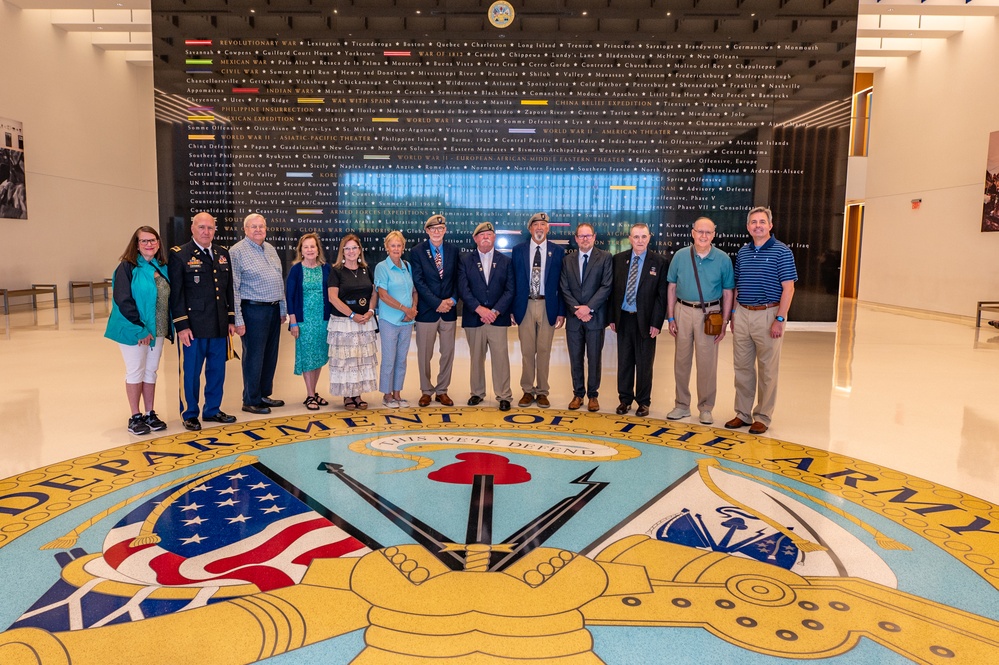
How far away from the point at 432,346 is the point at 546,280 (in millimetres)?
1032

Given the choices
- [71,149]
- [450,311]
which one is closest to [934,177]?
[450,311]

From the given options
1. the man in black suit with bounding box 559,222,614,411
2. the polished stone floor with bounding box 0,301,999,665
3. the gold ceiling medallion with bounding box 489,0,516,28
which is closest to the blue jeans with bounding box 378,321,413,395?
the polished stone floor with bounding box 0,301,999,665

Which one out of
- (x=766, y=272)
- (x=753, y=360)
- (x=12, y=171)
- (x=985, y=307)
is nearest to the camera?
(x=766, y=272)

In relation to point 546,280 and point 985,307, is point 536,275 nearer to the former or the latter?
point 546,280

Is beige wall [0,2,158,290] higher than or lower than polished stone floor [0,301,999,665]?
higher

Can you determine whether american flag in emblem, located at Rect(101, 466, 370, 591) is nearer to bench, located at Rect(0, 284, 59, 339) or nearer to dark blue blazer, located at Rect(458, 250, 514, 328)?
dark blue blazer, located at Rect(458, 250, 514, 328)

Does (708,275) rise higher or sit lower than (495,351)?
higher

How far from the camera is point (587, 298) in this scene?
5.08 meters

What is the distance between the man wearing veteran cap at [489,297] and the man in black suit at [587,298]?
0.47 meters

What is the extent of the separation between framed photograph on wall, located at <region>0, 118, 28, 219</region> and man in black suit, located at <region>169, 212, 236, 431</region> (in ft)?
32.5

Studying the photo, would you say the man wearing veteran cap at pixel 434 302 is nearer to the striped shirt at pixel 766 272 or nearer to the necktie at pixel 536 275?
the necktie at pixel 536 275

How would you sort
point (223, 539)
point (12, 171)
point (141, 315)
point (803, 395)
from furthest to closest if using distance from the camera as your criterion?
point (12, 171) → point (803, 395) → point (141, 315) → point (223, 539)

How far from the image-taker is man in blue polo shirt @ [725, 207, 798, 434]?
448cm

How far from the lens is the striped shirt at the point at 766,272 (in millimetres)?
4469
